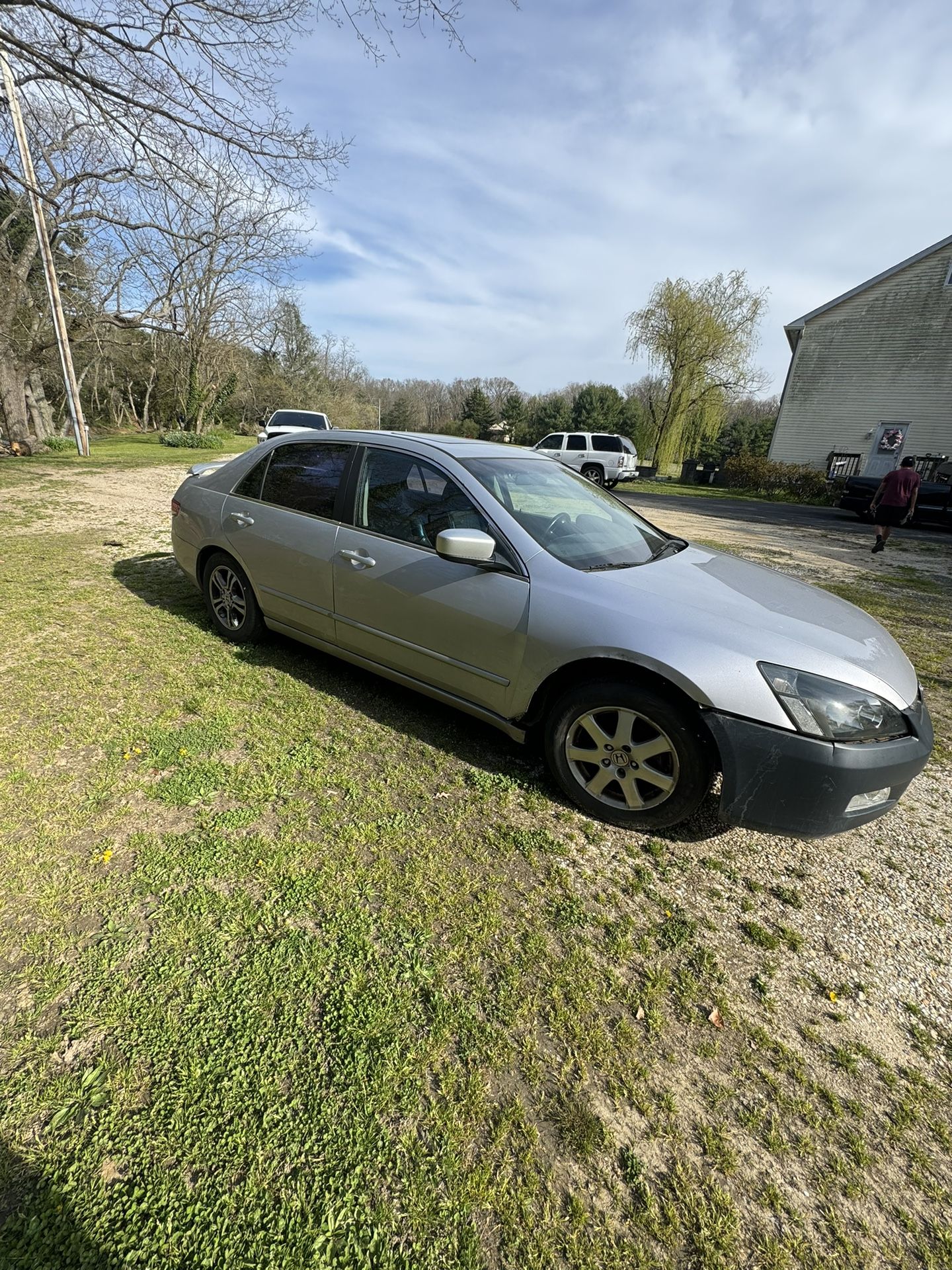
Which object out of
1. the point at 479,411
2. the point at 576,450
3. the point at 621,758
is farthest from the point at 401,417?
the point at 621,758

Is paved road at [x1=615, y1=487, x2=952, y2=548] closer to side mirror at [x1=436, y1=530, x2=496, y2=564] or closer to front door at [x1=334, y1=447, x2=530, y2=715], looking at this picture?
front door at [x1=334, y1=447, x2=530, y2=715]

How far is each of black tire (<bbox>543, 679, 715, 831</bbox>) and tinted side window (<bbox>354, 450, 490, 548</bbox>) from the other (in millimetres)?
1042

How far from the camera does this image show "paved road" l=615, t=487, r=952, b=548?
13898mm

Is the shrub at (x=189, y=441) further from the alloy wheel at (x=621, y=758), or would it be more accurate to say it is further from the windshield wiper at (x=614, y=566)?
the alloy wheel at (x=621, y=758)

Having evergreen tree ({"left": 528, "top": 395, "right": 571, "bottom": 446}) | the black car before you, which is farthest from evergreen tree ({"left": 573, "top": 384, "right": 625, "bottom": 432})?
the black car

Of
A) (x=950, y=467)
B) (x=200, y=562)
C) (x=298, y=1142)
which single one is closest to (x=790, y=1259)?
(x=298, y=1142)

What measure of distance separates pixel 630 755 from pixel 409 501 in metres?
1.83

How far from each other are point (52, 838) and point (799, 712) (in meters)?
2.98

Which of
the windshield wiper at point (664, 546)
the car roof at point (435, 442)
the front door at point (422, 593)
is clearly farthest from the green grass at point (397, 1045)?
the car roof at point (435, 442)

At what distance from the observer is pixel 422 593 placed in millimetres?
2971

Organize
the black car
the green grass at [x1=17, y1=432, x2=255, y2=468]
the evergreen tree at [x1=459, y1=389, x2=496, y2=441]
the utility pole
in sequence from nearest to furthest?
the utility pole → the black car → the green grass at [x1=17, y1=432, x2=255, y2=468] → the evergreen tree at [x1=459, y1=389, x2=496, y2=441]

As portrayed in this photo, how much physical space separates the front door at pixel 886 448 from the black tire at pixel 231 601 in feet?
77.4

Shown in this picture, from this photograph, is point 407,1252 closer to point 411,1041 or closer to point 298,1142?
point 298,1142

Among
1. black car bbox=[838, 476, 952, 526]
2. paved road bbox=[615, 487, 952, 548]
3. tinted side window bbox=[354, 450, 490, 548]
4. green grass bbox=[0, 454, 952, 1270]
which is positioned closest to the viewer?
green grass bbox=[0, 454, 952, 1270]
